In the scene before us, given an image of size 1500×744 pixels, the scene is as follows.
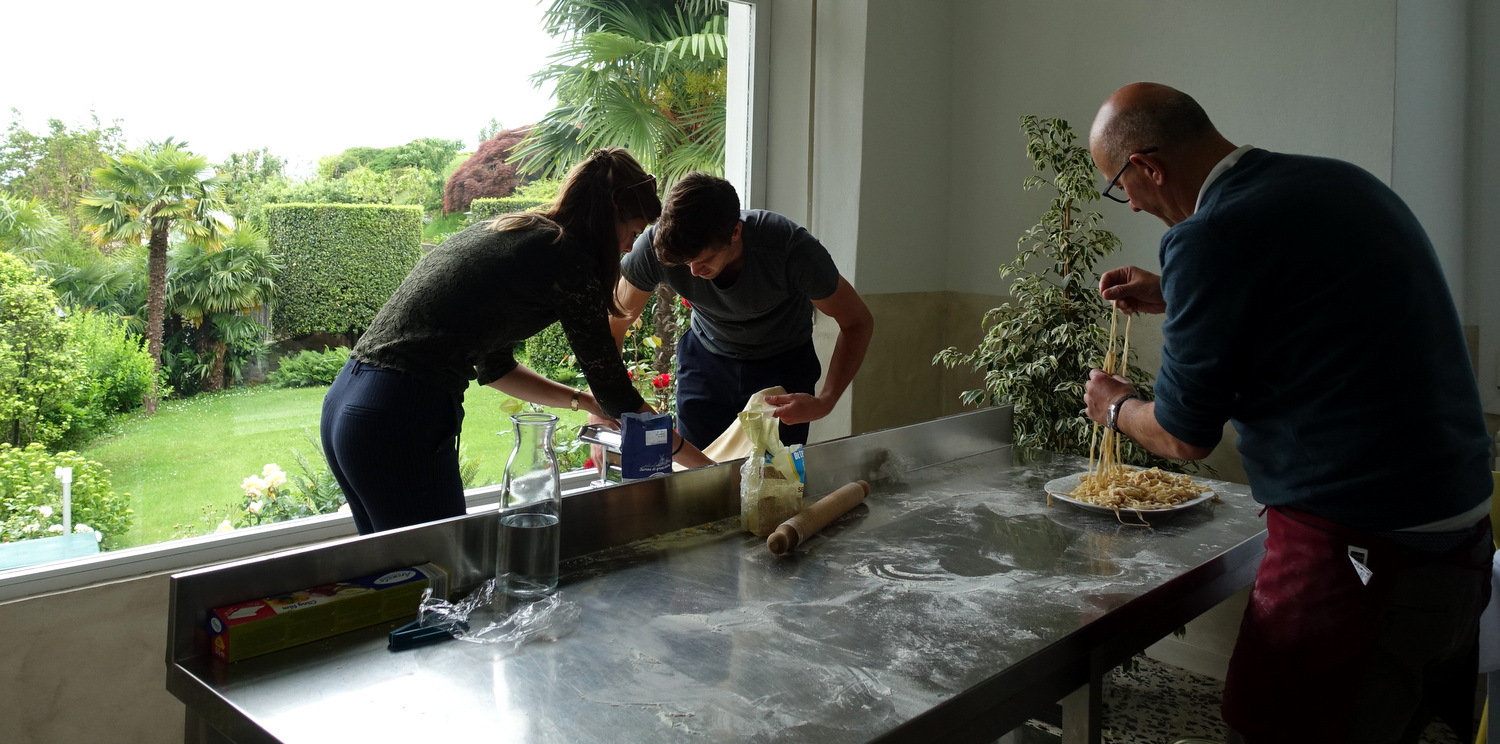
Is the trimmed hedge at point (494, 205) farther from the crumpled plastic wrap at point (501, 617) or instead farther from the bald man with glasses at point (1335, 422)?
the bald man with glasses at point (1335, 422)

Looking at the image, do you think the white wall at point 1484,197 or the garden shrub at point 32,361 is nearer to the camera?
the garden shrub at point 32,361

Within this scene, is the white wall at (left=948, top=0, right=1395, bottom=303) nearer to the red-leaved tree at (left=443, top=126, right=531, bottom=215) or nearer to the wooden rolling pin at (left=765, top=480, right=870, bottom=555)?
the red-leaved tree at (left=443, top=126, right=531, bottom=215)

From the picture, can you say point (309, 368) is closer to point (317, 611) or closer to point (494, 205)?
point (494, 205)

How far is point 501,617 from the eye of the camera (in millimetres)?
1449

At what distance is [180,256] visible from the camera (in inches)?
106

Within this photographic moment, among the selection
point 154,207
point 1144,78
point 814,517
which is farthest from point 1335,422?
point 154,207

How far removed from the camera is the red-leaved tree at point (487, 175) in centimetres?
322

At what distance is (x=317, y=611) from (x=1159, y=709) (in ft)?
8.77

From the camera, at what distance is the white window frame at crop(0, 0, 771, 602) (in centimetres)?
238

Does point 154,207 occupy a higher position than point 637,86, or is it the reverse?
point 637,86

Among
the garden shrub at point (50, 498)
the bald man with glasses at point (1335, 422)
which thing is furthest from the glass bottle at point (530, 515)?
the garden shrub at point (50, 498)

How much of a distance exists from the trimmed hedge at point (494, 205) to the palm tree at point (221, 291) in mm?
643

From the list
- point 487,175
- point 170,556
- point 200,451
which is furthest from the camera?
point 487,175

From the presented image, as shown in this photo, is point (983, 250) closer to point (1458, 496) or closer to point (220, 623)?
point (1458, 496)
